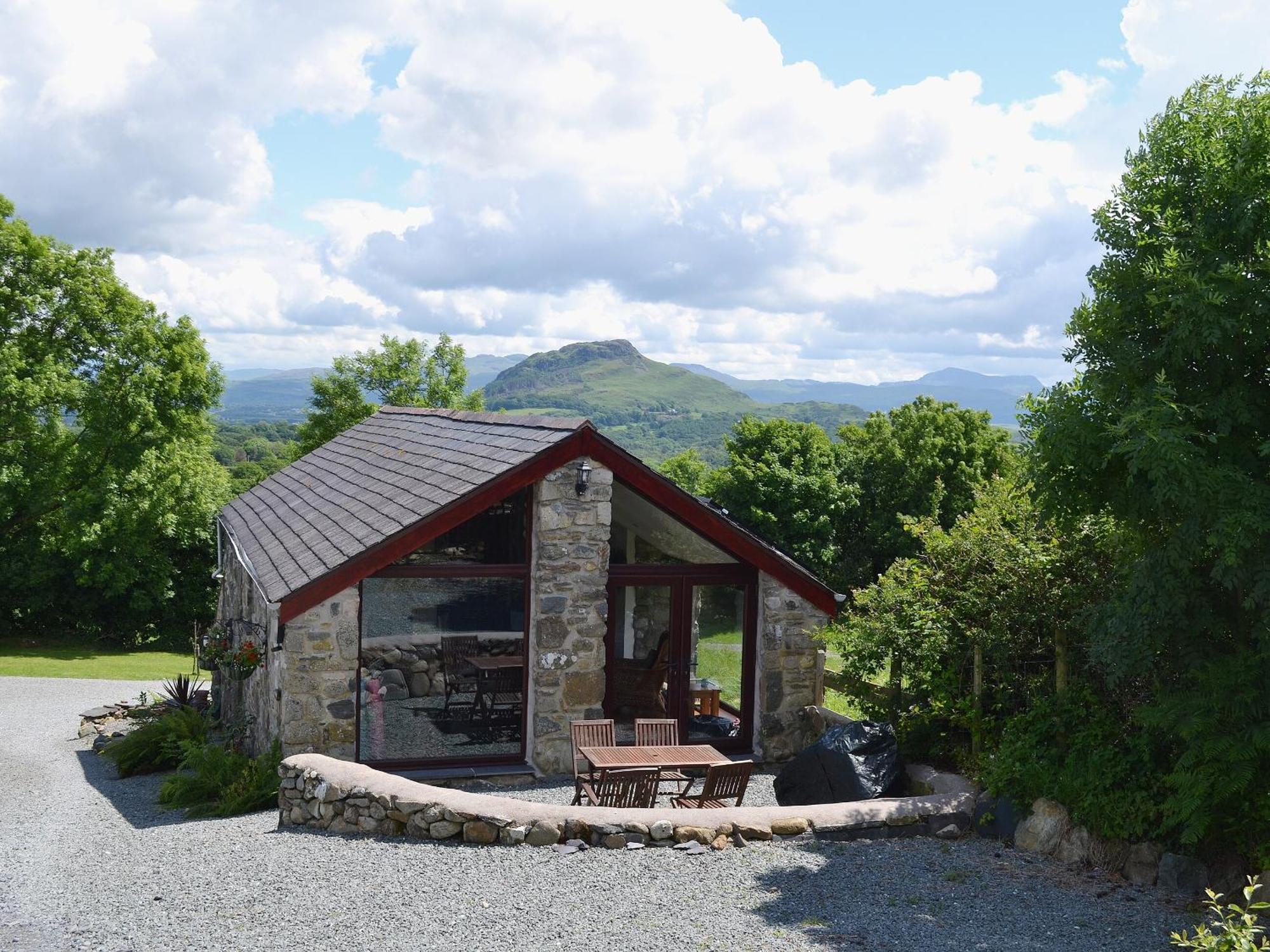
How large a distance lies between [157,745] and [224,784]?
3.06 metres

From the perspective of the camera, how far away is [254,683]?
12727 millimetres

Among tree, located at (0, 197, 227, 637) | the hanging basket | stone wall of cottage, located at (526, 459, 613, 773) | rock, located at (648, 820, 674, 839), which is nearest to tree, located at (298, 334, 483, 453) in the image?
tree, located at (0, 197, 227, 637)

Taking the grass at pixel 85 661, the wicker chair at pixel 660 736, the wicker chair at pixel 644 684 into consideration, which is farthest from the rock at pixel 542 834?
the grass at pixel 85 661

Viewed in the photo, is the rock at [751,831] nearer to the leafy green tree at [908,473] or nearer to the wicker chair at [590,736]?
the wicker chair at [590,736]

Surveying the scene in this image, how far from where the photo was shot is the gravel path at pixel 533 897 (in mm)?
6809

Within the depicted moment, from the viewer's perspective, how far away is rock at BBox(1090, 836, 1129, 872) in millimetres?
8242

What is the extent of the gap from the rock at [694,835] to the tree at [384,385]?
29.4 m

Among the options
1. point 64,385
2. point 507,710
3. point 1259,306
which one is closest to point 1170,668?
point 1259,306

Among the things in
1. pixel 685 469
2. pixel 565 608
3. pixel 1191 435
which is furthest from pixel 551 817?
pixel 685 469

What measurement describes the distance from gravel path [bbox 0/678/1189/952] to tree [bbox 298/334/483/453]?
27939 millimetres

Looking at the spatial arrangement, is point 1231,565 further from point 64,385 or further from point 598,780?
point 64,385

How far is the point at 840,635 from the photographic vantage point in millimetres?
11789

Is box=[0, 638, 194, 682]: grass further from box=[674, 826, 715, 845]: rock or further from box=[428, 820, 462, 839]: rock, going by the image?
box=[674, 826, 715, 845]: rock

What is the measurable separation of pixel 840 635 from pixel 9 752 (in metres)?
11.2
